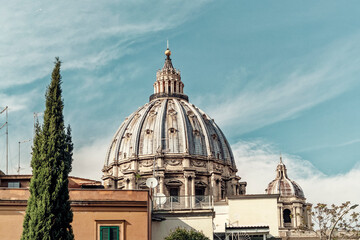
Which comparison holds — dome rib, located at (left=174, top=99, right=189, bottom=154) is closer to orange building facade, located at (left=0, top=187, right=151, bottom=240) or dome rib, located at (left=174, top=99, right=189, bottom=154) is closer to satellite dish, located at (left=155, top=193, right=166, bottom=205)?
satellite dish, located at (left=155, top=193, right=166, bottom=205)

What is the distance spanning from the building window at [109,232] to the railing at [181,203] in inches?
314

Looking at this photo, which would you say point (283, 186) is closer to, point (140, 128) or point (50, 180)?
point (140, 128)

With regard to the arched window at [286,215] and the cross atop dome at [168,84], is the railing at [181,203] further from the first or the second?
the cross atop dome at [168,84]

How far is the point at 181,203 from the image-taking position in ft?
130

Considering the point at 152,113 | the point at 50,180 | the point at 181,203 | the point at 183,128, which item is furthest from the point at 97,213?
the point at 152,113

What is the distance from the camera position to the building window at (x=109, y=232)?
28536 mm

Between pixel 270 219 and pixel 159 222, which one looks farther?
pixel 270 219

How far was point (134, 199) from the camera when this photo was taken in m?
29.2

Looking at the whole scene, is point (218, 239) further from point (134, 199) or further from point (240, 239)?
point (134, 199)

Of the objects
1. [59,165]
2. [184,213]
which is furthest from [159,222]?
[59,165]

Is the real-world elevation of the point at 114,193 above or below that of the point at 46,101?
below

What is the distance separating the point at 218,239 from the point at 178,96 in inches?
2792

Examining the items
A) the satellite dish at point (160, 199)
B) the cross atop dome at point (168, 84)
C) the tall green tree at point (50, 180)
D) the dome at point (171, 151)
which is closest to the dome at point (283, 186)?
the dome at point (171, 151)

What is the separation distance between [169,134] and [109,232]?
71.4m
